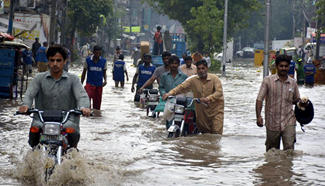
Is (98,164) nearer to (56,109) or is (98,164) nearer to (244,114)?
(56,109)

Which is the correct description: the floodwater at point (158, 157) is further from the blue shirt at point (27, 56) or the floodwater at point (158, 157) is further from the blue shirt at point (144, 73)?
the blue shirt at point (27, 56)

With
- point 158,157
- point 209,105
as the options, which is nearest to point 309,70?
point 209,105

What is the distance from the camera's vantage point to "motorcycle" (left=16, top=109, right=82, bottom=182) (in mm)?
6195

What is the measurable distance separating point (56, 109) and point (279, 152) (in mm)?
3403

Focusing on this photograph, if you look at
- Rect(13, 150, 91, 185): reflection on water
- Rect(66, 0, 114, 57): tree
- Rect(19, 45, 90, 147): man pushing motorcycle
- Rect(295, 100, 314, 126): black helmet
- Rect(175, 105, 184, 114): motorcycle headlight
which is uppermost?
Rect(66, 0, 114, 57): tree

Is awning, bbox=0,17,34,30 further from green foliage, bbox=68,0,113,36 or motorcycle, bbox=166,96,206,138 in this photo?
motorcycle, bbox=166,96,206,138

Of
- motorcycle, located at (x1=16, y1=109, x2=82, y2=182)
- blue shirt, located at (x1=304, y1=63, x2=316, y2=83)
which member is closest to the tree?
blue shirt, located at (x1=304, y1=63, x2=316, y2=83)

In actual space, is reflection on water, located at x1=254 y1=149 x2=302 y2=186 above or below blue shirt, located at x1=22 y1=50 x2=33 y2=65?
below

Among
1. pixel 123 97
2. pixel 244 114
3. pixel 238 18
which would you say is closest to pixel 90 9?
pixel 238 18

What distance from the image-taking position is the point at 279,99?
8539 mm

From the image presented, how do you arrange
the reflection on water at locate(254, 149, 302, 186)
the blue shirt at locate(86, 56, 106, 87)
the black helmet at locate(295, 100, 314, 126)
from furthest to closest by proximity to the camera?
the blue shirt at locate(86, 56, 106, 87) < the black helmet at locate(295, 100, 314, 126) < the reflection on water at locate(254, 149, 302, 186)

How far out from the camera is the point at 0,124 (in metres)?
12.8

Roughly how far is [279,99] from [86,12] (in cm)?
4132

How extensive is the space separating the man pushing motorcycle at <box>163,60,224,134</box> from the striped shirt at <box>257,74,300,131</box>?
5.42 feet
